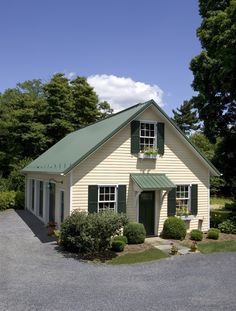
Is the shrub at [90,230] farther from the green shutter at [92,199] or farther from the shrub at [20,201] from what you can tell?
the shrub at [20,201]

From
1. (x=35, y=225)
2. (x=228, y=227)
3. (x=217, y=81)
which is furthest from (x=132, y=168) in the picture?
(x=217, y=81)

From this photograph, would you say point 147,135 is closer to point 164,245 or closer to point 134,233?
point 134,233

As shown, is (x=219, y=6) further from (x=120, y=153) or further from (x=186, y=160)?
(x=120, y=153)

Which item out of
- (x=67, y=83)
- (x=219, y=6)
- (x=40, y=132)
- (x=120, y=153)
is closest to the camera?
(x=120, y=153)

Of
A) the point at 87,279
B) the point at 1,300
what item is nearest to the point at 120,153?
the point at 87,279

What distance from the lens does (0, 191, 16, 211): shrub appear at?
94.3 ft

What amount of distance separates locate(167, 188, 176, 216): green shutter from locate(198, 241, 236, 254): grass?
2604 millimetres

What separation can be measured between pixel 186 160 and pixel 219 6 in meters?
13.5

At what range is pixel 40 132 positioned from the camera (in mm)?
39250

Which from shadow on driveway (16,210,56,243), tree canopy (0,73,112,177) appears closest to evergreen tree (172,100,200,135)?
tree canopy (0,73,112,177)

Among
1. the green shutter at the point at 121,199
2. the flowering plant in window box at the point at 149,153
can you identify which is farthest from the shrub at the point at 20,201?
the flowering plant in window box at the point at 149,153

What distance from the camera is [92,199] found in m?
16.9

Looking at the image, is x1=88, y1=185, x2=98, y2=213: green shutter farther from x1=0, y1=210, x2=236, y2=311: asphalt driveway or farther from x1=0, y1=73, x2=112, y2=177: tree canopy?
x1=0, y1=73, x2=112, y2=177: tree canopy

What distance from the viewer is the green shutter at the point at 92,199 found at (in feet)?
55.3
